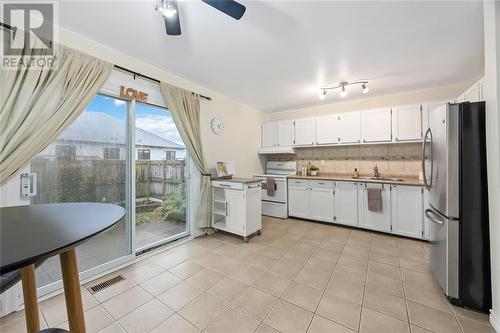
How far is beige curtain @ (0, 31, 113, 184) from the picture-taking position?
1.56 metres

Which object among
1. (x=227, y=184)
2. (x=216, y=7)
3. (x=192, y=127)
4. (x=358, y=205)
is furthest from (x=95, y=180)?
(x=358, y=205)

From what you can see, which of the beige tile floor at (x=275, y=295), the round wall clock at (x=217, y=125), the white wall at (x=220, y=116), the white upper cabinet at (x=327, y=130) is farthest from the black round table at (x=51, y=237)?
the white upper cabinet at (x=327, y=130)

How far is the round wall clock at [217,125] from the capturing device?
3541 millimetres

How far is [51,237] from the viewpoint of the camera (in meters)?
0.70

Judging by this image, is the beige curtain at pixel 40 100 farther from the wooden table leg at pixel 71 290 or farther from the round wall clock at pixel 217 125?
the round wall clock at pixel 217 125

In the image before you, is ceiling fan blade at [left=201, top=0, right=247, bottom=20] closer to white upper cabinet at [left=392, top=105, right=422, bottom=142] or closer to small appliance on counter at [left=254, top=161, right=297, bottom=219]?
small appliance on counter at [left=254, top=161, right=297, bottom=219]

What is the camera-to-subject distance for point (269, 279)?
2.12 m

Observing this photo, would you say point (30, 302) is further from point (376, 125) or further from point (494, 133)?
point (376, 125)

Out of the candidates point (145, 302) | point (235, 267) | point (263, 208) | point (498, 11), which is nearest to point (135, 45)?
point (145, 302)

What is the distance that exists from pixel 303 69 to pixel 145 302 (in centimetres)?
326

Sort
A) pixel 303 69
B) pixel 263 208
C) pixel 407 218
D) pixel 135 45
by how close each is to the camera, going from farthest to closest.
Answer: pixel 263 208 < pixel 407 218 < pixel 303 69 < pixel 135 45

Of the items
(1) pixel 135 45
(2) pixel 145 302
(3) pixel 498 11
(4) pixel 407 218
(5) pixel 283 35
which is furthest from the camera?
(4) pixel 407 218

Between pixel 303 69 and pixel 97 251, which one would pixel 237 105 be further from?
pixel 97 251

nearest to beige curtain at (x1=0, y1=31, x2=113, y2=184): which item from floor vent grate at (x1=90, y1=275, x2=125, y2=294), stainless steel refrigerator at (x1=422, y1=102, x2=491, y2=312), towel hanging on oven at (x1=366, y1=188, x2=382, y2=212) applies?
floor vent grate at (x1=90, y1=275, x2=125, y2=294)
